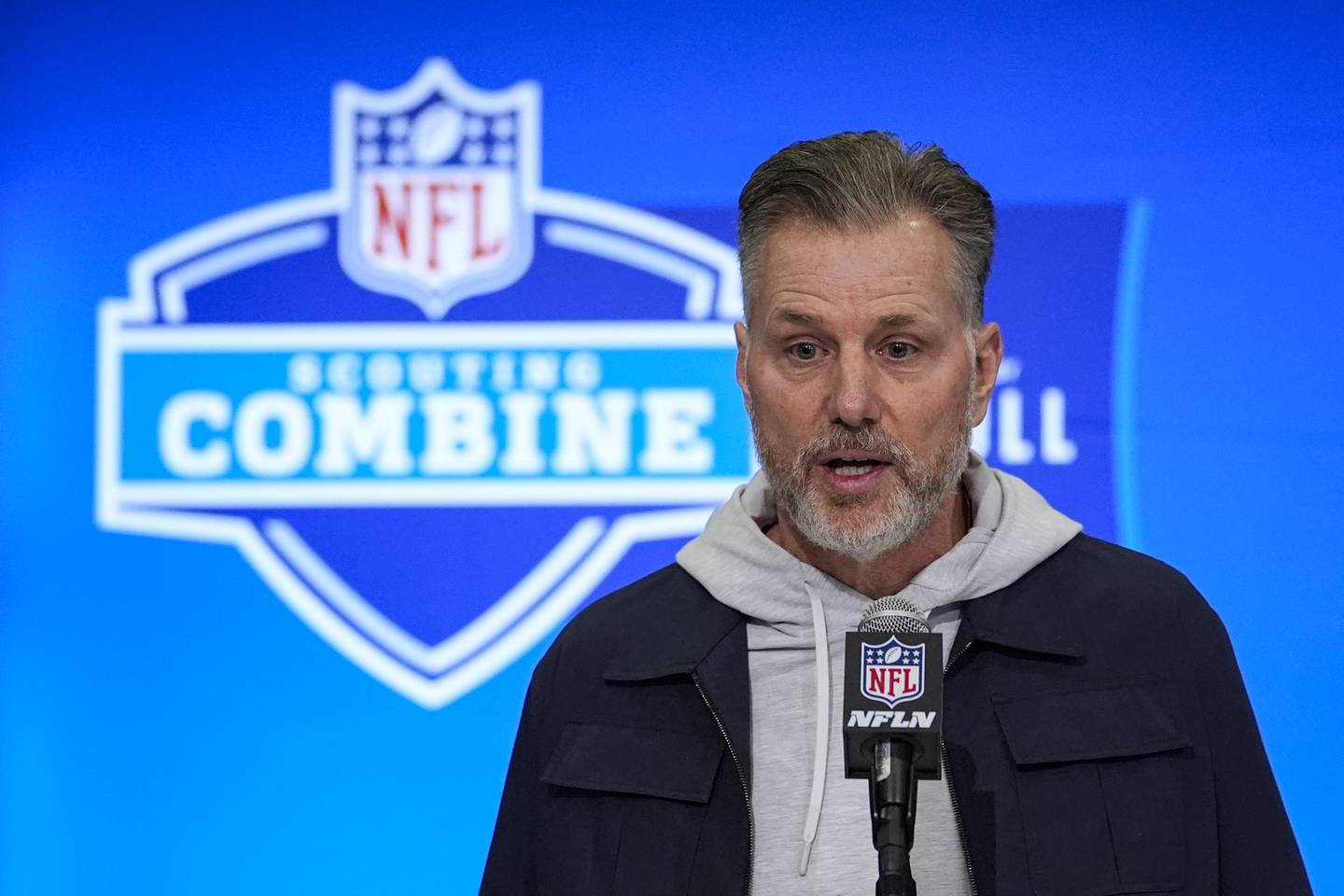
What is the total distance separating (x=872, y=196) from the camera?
5.08 ft

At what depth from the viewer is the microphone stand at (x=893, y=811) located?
1.03 metres

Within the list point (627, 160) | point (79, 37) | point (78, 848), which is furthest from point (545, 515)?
point (79, 37)

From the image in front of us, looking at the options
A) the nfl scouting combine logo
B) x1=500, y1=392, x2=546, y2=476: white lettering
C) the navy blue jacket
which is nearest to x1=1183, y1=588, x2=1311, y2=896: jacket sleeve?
the navy blue jacket

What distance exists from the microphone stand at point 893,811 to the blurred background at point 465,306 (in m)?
1.56

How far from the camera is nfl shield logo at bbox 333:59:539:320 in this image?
271 centimetres

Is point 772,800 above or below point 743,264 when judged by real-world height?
below

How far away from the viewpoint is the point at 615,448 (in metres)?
2.68

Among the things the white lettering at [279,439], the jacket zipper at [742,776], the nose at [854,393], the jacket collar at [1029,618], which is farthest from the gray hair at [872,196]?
the white lettering at [279,439]

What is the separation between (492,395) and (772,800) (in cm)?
131

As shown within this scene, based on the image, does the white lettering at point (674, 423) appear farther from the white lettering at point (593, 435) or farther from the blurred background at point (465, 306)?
the blurred background at point (465, 306)

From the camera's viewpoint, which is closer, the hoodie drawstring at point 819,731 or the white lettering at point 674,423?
the hoodie drawstring at point 819,731

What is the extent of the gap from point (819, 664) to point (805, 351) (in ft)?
1.00

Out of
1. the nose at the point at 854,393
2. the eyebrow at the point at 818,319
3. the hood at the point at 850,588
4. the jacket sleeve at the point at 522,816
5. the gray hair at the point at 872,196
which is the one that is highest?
the gray hair at the point at 872,196

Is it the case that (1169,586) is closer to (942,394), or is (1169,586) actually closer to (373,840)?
(942,394)
